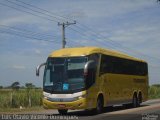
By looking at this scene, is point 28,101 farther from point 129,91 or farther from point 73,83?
point 73,83

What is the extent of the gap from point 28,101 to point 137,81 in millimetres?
11255

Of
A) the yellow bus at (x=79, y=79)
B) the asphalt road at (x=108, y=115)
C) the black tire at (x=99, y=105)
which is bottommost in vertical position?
the asphalt road at (x=108, y=115)

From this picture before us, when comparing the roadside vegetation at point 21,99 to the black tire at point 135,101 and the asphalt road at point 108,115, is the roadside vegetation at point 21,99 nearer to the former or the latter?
the black tire at point 135,101

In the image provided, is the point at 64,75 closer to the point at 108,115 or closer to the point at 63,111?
the point at 63,111

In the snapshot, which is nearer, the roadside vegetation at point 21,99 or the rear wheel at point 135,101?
the rear wheel at point 135,101

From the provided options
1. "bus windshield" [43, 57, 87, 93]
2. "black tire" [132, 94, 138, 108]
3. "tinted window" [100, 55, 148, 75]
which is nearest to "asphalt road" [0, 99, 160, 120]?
"bus windshield" [43, 57, 87, 93]

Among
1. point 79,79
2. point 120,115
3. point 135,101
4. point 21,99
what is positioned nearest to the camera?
point 79,79

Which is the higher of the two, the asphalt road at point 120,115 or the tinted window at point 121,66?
the tinted window at point 121,66

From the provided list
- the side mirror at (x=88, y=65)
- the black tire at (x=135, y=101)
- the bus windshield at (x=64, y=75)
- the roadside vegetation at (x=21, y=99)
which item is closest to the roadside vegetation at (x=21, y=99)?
the roadside vegetation at (x=21, y=99)

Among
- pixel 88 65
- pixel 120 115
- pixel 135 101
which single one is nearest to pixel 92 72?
pixel 88 65

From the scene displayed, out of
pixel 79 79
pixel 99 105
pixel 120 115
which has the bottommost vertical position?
pixel 120 115

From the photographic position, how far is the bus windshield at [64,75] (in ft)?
79.9

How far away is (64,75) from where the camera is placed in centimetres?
2453

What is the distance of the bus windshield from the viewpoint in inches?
958
